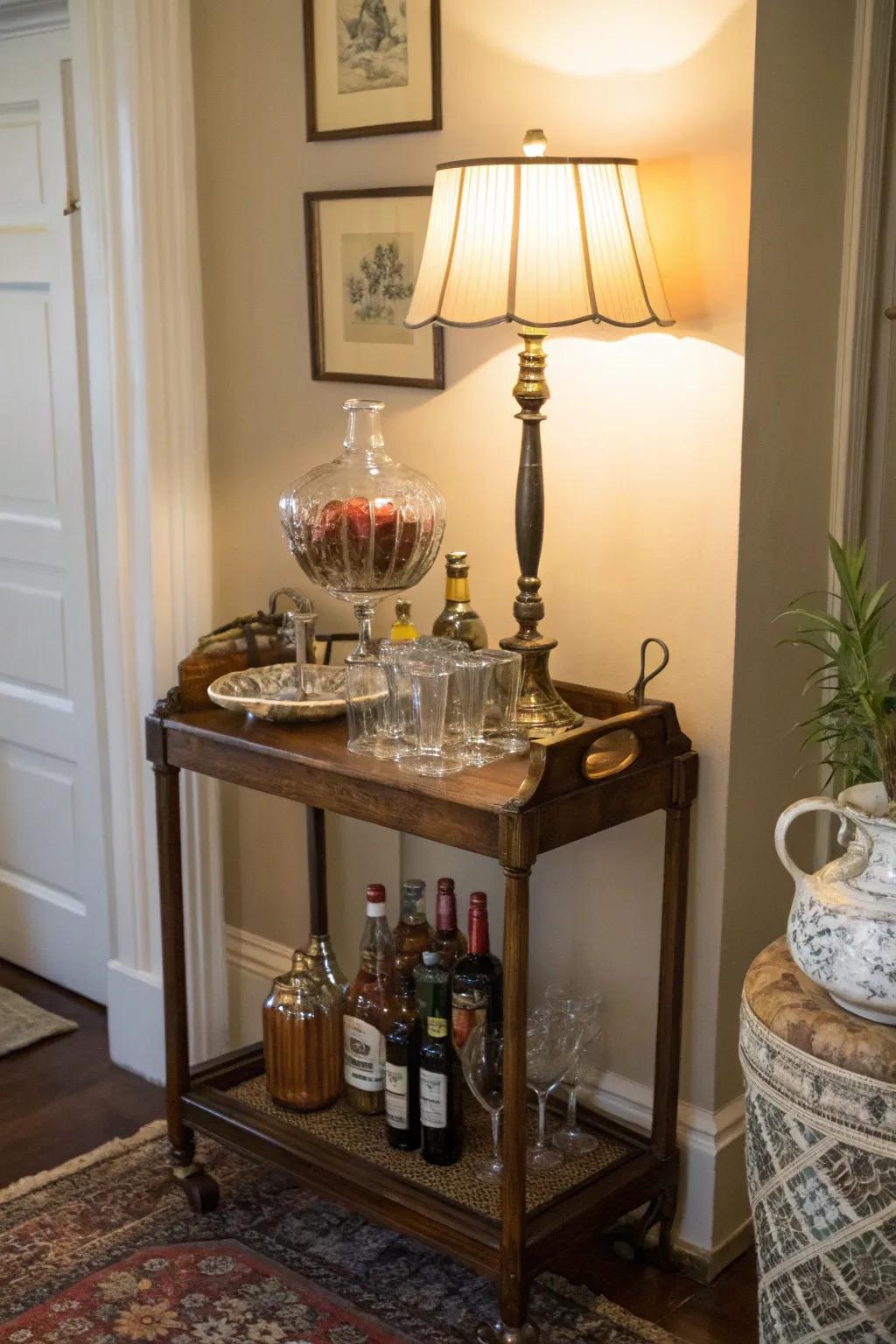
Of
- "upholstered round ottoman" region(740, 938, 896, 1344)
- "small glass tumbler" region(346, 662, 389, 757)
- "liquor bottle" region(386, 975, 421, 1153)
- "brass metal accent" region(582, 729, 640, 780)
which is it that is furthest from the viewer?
"liquor bottle" region(386, 975, 421, 1153)

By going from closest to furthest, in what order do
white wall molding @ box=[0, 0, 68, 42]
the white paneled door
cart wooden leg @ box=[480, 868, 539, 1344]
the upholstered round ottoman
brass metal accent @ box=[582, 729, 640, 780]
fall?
the upholstered round ottoman
cart wooden leg @ box=[480, 868, 539, 1344]
brass metal accent @ box=[582, 729, 640, 780]
white wall molding @ box=[0, 0, 68, 42]
the white paneled door

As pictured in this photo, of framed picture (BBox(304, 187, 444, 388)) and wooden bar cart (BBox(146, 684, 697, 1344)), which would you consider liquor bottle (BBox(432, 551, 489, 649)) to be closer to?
wooden bar cart (BBox(146, 684, 697, 1344))

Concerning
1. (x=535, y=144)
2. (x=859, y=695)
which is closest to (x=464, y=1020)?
(x=859, y=695)

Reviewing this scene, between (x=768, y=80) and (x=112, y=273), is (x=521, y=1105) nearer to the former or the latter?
(x=768, y=80)

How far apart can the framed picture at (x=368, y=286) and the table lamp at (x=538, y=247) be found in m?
0.37

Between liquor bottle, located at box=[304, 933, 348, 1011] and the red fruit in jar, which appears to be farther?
liquor bottle, located at box=[304, 933, 348, 1011]

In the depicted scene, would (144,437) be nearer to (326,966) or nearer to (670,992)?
(326,966)

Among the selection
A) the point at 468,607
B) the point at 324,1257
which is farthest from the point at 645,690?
the point at 324,1257

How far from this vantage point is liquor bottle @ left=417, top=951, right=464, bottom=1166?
2.13 metres

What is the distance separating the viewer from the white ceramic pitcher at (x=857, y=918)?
1685 mm

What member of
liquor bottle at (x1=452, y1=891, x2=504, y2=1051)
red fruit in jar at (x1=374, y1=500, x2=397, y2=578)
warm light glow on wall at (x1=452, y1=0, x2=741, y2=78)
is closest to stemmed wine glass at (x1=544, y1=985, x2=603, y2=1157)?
liquor bottle at (x1=452, y1=891, x2=504, y2=1051)

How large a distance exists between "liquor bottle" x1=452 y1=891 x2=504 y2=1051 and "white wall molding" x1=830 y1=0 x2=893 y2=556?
780 millimetres

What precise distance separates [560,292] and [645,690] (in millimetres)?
627

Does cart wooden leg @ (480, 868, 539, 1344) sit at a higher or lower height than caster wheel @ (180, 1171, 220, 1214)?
higher
